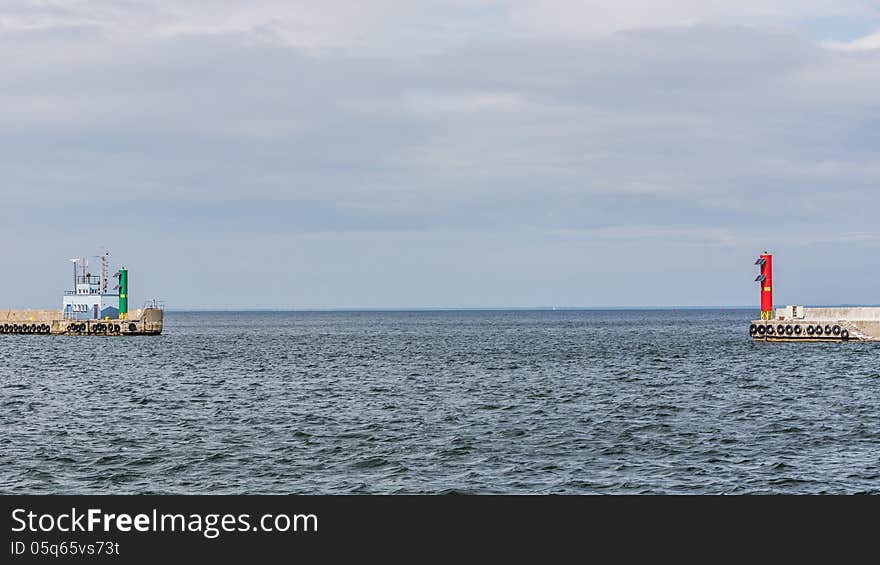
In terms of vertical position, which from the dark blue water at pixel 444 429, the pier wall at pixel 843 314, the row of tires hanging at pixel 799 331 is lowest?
the dark blue water at pixel 444 429

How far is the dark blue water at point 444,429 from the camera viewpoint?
2862cm

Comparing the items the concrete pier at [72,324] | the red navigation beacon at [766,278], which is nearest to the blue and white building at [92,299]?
the concrete pier at [72,324]

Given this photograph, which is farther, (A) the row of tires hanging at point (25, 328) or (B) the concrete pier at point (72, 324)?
(A) the row of tires hanging at point (25, 328)

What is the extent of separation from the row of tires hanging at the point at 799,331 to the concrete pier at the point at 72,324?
269 feet

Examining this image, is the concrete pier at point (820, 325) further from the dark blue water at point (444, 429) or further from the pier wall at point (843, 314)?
the dark blue water at point (444, 429)

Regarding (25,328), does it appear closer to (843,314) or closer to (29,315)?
(29,315)

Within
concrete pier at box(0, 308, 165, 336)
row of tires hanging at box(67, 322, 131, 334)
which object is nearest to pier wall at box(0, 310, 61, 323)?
concrete pier at box(0, 308, 165, 336)

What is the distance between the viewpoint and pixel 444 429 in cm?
4000

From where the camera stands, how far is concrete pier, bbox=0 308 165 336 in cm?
13312

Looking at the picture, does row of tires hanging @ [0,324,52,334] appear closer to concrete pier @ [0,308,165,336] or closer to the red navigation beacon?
concrete pier @ [0,308,165,336]

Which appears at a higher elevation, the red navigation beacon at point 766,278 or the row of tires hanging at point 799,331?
the red navigation beacon at point 766,278

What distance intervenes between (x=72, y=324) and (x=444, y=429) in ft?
360

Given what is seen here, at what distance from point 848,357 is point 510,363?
28562mm
